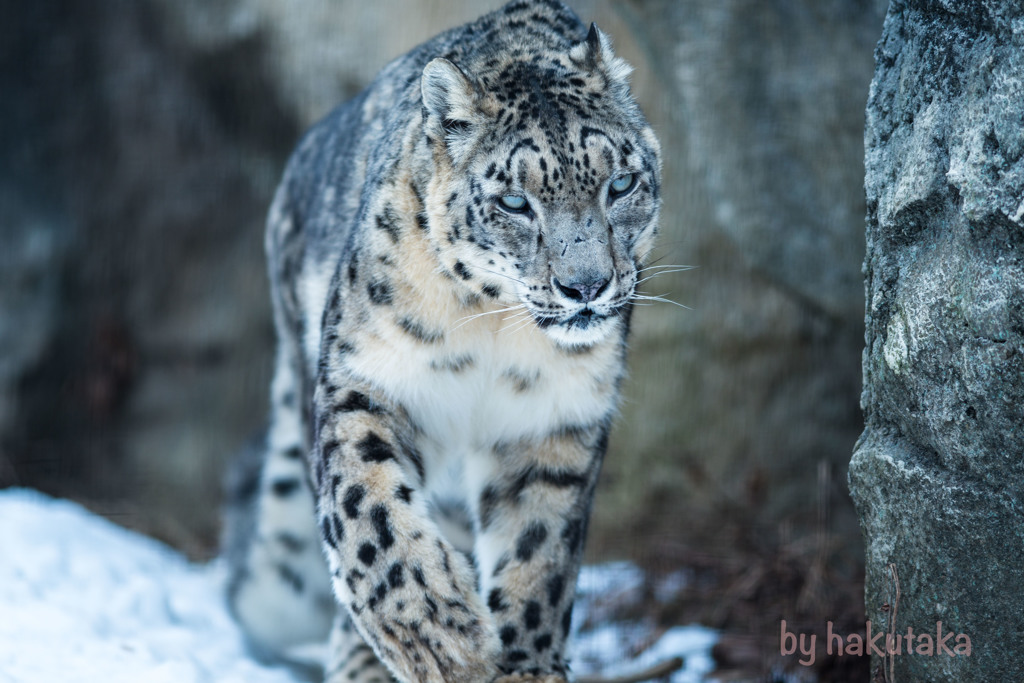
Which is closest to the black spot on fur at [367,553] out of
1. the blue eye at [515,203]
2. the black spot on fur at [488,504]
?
the black spot on fur at [488,504]

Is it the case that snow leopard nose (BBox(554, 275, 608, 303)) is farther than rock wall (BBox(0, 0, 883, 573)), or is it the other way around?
rock wall (BBox(0, 0, 883, 573))

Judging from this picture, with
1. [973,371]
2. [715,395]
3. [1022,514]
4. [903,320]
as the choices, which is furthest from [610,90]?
[715,395]

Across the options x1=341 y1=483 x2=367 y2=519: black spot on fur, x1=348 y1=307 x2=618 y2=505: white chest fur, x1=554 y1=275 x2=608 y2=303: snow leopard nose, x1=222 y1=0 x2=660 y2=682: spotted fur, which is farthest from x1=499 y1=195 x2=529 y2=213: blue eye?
x1=341 y1=483 x2=367 y2=519: black spot on fur

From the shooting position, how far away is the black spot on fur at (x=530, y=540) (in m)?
3.60

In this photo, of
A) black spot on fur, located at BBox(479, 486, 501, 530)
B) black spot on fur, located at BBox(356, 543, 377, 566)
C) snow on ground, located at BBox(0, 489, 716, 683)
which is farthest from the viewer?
snow on ground, located at BBox(0, 489, 716, 683)

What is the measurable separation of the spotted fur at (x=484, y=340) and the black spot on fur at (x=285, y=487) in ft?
3.88

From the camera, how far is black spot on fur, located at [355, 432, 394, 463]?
347 cm

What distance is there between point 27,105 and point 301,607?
3.37m

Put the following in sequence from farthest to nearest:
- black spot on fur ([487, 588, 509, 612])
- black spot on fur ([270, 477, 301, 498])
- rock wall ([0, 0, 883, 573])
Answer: rock wall ([0, 0, 883, 573]) → black spot on fur ([270, 477, 301, 498]) → black spot on fur ([487, 588, 509, 612])

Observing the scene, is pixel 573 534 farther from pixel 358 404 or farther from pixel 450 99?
pixel 450 99

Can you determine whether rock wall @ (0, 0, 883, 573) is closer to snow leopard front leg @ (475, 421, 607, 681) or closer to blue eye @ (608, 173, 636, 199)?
snow leopard front leg @ (475, 421, 607, 681)

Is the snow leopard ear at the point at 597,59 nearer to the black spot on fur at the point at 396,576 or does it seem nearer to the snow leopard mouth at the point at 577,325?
the snow leopard mouth at the point at 577,325

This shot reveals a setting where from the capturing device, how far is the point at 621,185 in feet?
11.3

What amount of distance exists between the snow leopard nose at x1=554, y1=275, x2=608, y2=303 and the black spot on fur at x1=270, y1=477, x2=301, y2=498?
2.25 meters
